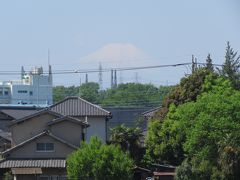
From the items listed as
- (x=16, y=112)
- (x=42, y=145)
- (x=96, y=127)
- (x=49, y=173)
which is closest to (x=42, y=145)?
(x=42, y=145)

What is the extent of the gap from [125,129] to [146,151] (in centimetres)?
244

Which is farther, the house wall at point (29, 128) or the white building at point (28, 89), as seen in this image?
the white building at point (28, 89)

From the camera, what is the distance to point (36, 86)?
190m

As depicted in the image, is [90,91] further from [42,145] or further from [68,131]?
[42,145]

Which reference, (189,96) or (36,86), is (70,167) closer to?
(189,96)

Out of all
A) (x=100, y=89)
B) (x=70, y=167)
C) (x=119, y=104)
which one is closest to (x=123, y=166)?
(x=70, y=167)

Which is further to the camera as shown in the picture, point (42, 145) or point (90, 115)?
point (90, 115)

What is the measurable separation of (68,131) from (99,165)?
965 cm

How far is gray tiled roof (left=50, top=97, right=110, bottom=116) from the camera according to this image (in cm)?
6100

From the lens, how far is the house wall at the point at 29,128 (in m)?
54.2

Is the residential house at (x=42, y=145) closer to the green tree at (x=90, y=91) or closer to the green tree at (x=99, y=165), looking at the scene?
the green tree at (x=99, y=165)

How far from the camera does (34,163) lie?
51438 mm

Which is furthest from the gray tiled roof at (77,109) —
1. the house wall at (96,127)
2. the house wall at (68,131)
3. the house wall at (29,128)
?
the house wall at (68,131)

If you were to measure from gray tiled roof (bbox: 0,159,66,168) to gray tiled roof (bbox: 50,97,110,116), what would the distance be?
31.8 ft
